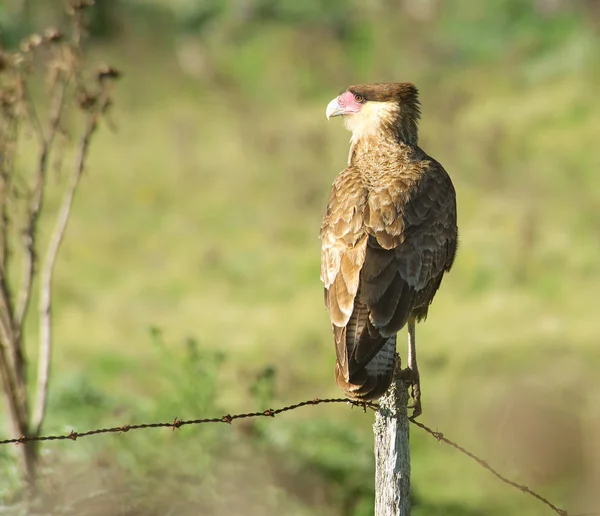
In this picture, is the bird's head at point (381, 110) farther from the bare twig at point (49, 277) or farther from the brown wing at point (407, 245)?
the bare twig at point (49, 277)

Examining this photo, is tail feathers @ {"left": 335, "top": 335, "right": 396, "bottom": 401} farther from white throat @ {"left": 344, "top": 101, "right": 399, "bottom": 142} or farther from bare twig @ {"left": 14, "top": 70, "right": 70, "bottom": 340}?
bare twig @ {"left": 14, "top": 70, "right": 70, "bottom": 340}

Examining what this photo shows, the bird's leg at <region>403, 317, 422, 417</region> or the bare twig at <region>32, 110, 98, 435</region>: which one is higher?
the bare twig at <region>32, 110, 98, 435</region>

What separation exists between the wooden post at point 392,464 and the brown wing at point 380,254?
27cm

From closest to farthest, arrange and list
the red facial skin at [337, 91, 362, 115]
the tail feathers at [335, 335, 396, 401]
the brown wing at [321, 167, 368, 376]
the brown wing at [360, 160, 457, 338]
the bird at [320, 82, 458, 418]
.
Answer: the tail feathers at [335, 335, 396, 401], the bird at [320, 82, 458, 418], the brown wing at [321, 167, 368, 376], the brown wing at [360, 160, 457, 338], the red facial skin at [337, 91, 362, 115]

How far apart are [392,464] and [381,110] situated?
92.0 inches

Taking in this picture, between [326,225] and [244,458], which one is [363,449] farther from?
[326,225]

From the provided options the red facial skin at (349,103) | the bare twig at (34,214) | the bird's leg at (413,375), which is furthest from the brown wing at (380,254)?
the bare twig at (34,214)

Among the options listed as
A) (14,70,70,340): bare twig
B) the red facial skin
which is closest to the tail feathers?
the red facial skin

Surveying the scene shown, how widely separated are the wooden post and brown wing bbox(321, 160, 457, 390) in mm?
273

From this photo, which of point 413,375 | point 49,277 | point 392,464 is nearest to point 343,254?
point 413,375

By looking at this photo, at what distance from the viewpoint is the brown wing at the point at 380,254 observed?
4273 mm

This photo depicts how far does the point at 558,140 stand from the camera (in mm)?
15156

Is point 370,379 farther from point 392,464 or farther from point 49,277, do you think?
point 49,277

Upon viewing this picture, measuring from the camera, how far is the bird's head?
5.51 m
